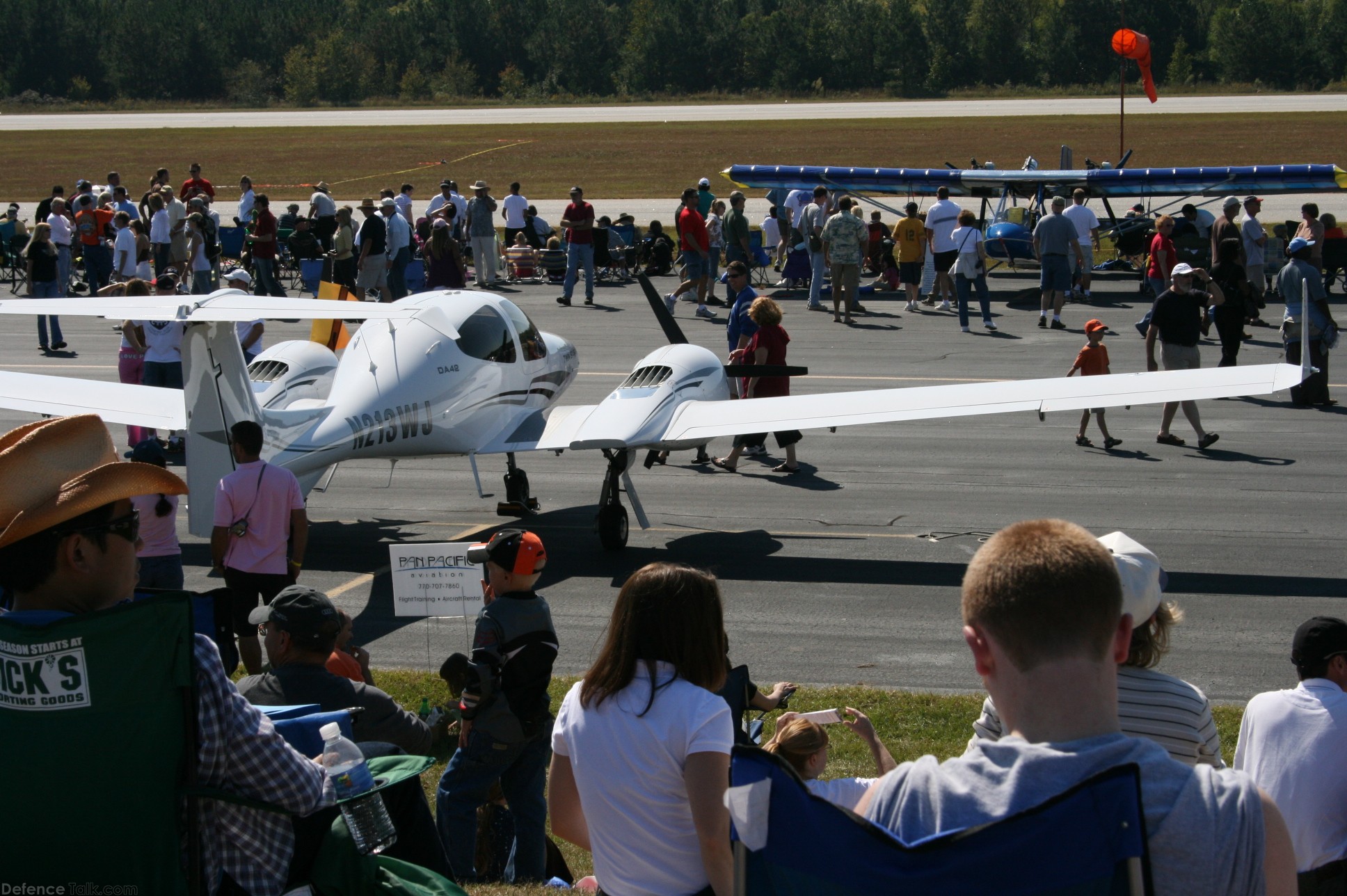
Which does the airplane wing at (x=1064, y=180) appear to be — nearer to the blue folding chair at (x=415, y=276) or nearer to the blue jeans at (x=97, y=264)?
the blue folding chair at (x=415, y=276)

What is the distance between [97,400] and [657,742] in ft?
36.8

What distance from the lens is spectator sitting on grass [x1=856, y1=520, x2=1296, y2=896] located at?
228 cm

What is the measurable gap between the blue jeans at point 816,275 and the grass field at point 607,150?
20959 mm

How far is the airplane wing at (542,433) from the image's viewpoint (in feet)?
40.6

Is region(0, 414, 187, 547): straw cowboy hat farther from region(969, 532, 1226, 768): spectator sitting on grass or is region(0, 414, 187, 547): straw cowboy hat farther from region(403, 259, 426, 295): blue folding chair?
region(403, 259, 426, 295): blue folding chair

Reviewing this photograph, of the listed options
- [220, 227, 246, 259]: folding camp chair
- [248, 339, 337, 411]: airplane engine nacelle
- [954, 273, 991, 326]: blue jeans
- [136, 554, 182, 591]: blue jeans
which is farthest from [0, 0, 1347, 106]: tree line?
[136, 554, 182, 591]: blue jeans

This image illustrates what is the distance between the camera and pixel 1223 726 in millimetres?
7828

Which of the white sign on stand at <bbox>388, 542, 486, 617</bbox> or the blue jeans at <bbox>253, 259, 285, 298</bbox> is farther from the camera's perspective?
the blue jeans at <bbox>253, 259, 285, 298</bbox>

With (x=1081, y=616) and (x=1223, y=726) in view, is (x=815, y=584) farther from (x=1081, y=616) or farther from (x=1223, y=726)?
(x=1081, y=616)

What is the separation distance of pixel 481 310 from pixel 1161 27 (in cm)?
7646

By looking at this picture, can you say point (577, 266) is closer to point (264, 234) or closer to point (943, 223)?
point (264, 234)

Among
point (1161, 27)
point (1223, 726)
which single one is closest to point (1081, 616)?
point (1223, 726)

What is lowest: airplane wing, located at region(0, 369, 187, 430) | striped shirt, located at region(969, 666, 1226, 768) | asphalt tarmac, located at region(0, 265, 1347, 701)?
asphalt tarmac, located at region(0, 265, 1347, 701)

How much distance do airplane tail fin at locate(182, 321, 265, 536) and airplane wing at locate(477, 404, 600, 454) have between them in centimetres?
275
